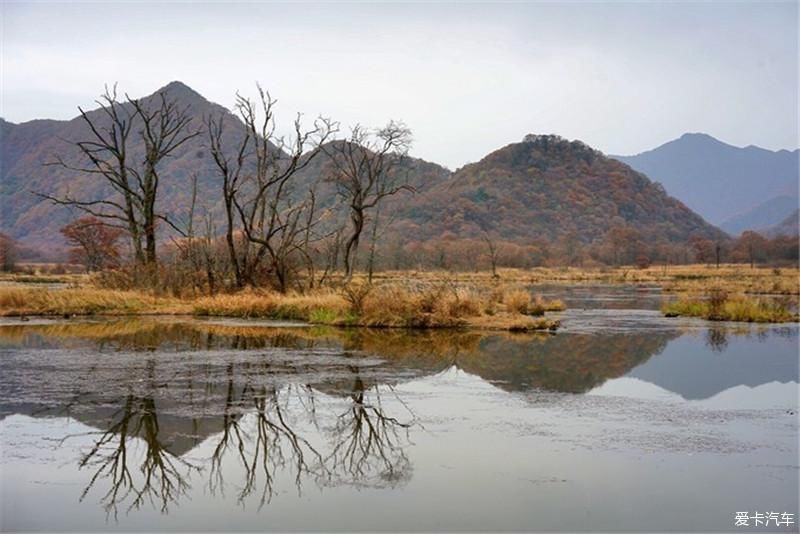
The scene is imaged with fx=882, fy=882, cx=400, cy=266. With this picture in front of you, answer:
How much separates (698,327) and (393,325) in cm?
989

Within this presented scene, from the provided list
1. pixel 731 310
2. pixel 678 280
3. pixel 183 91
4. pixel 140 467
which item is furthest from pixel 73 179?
pixel 140 467

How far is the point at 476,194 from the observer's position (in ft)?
506

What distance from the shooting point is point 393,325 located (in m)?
25.3

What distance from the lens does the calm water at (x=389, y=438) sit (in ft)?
25.6

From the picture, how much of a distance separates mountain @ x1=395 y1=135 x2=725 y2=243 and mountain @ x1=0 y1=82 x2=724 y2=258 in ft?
0.60

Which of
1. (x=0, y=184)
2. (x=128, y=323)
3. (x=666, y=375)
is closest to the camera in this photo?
(x=666, y=375)

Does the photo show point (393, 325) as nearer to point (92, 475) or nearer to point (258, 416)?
point (258, 416)

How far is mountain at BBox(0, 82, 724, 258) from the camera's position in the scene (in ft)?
466

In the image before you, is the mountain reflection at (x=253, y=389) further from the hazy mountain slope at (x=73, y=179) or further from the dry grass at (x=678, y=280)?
the hazy mountain slope at (x=73, y=179)

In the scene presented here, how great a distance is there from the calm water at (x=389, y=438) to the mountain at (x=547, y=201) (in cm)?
11638

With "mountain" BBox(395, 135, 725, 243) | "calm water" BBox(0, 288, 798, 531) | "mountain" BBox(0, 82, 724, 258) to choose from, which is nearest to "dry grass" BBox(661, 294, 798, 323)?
"calm water" BBox(0, 288, 798, 531)

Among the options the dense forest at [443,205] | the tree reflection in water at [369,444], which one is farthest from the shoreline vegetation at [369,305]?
the dense forest at [443,205]

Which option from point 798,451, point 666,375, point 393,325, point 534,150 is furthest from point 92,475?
point 534,150

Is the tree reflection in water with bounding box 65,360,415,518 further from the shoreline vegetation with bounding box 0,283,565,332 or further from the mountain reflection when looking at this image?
the shoreline vegetation with bounding box 0,283,565,332
